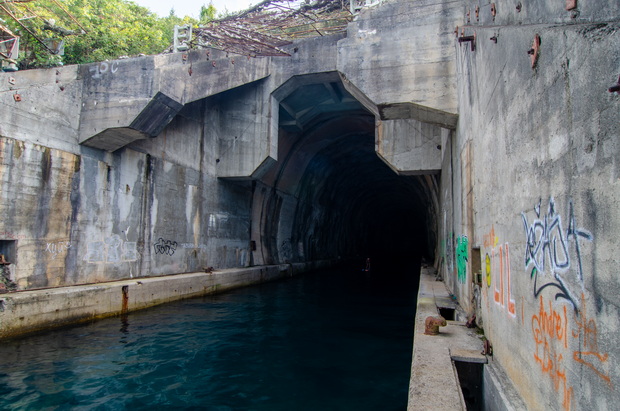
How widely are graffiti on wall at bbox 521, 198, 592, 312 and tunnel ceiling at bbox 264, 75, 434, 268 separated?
1332cm

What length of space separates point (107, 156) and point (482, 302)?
38.9 feet

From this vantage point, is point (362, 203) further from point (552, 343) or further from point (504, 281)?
point (552, 343)

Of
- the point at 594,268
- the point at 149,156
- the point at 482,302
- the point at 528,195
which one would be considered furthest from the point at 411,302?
the point at 594,268

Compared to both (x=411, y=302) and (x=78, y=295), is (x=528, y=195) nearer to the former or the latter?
(x=78, y=295)

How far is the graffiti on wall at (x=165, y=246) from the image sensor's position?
51.3 feet

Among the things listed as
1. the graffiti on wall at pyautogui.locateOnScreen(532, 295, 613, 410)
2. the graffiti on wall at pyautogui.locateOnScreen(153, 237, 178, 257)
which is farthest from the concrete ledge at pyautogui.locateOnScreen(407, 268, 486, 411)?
the graffiti on wall at pyautogui.locateOnScreen(153, 237, 178, 257)

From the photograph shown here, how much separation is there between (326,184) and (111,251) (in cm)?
1805

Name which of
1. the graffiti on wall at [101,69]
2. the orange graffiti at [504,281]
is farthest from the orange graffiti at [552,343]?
the graffiti on wall at [101,69]

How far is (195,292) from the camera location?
16188mm

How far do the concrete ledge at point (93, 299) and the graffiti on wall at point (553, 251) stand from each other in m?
10.5

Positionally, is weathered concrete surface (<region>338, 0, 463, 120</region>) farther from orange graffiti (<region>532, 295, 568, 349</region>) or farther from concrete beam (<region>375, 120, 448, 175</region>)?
orange graffiti (<region>532, 295, 568, 349</region>)

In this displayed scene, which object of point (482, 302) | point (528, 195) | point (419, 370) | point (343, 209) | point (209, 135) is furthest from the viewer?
point (343, 209)

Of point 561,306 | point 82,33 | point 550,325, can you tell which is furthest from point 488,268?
point 82,33

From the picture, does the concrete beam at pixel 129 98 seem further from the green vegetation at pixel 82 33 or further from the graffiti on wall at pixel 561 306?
the graffiti on wall at pixel 561 306
